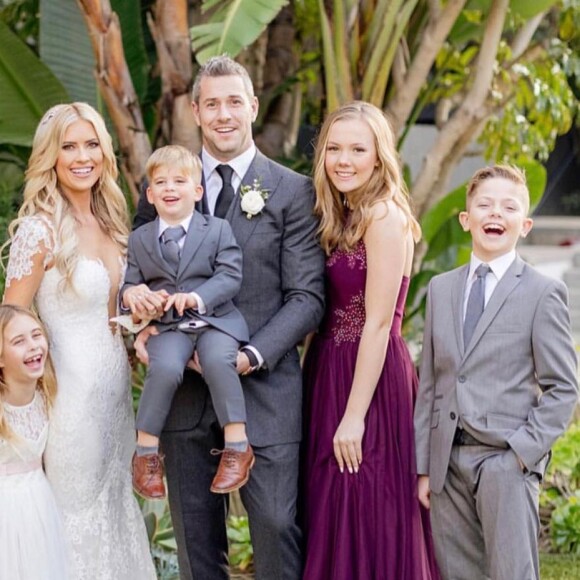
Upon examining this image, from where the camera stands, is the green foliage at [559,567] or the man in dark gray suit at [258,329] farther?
the green foliage at [559,567]

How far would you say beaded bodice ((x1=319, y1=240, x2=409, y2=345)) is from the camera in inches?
159

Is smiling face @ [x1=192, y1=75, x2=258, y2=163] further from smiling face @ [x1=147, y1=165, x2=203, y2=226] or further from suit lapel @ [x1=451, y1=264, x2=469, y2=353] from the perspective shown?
suit lapel @ [x1=451, y1=264, x2=469, y2=353]

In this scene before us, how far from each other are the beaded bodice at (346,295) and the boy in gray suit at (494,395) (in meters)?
0.26

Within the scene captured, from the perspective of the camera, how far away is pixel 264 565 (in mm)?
4059

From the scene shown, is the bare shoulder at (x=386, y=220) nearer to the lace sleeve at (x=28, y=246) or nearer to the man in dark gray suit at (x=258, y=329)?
the man in dark gray suit at (x=258, y=329)

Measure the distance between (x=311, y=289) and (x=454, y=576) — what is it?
1.10m

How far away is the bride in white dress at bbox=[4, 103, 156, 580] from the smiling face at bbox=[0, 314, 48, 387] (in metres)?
0.17

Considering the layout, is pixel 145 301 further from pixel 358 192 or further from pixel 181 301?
pixel 358 192

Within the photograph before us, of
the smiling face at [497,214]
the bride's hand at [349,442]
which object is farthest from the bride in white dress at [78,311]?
the smiling face at [497,214]

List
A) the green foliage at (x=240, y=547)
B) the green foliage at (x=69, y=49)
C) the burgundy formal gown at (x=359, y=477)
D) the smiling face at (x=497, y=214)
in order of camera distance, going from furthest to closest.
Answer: the green foliage at (x=69, y=49) < the green foliage at (x=240, y=547) < the burgundy formal gown at (x=359, y=477) < the smiling face at (x=497, y=214)

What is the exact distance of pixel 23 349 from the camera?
388 cm

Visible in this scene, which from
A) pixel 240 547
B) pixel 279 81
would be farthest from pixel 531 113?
pixel 240 547

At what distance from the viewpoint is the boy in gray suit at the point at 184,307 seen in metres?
3.85

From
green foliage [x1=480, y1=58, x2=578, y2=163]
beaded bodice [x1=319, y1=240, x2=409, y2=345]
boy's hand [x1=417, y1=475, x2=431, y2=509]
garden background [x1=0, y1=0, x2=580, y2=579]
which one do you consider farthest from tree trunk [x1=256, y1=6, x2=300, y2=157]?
boy's hand [x1=417, y1=475, x2=431, y2=509]
